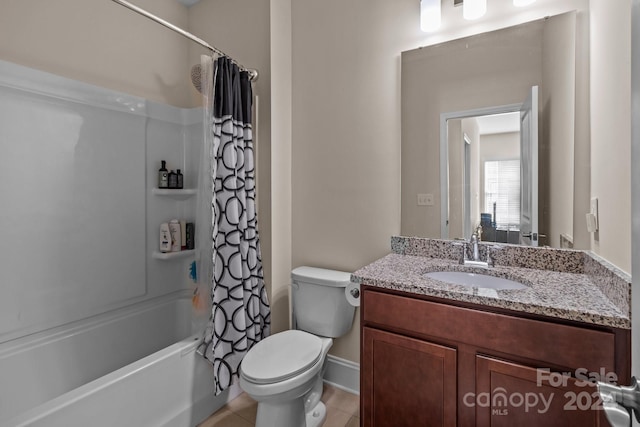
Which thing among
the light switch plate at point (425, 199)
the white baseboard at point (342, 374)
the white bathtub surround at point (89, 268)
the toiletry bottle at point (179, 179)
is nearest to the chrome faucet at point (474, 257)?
the light switch plate at point (425, 199)

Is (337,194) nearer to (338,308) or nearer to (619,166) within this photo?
(338,308)

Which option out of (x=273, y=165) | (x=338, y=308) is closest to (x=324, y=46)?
(x=273, y=165)

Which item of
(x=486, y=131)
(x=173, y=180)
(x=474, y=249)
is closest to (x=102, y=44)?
(x=173, y=180)

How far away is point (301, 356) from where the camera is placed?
1512mm

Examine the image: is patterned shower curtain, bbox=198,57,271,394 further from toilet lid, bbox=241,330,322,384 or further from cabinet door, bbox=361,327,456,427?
cabinet door, bbox=361,327,456,427

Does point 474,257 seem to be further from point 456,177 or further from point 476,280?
point 456,177

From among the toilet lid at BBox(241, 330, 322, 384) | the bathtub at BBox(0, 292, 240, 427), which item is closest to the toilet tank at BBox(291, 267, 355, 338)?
the toilet lid at BBox(241, 330, 322, 384)

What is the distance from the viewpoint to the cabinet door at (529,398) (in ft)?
3.01

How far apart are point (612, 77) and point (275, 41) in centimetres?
180

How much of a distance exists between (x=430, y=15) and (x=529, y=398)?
5.87 ft

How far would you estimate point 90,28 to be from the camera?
194cm

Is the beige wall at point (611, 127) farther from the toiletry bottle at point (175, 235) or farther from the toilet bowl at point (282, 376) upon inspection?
the toiletry bottle at point (175, 235)

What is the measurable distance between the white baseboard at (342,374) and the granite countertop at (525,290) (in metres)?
0.89

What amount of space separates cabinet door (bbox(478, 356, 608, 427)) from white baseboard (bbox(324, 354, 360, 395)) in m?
1.03
